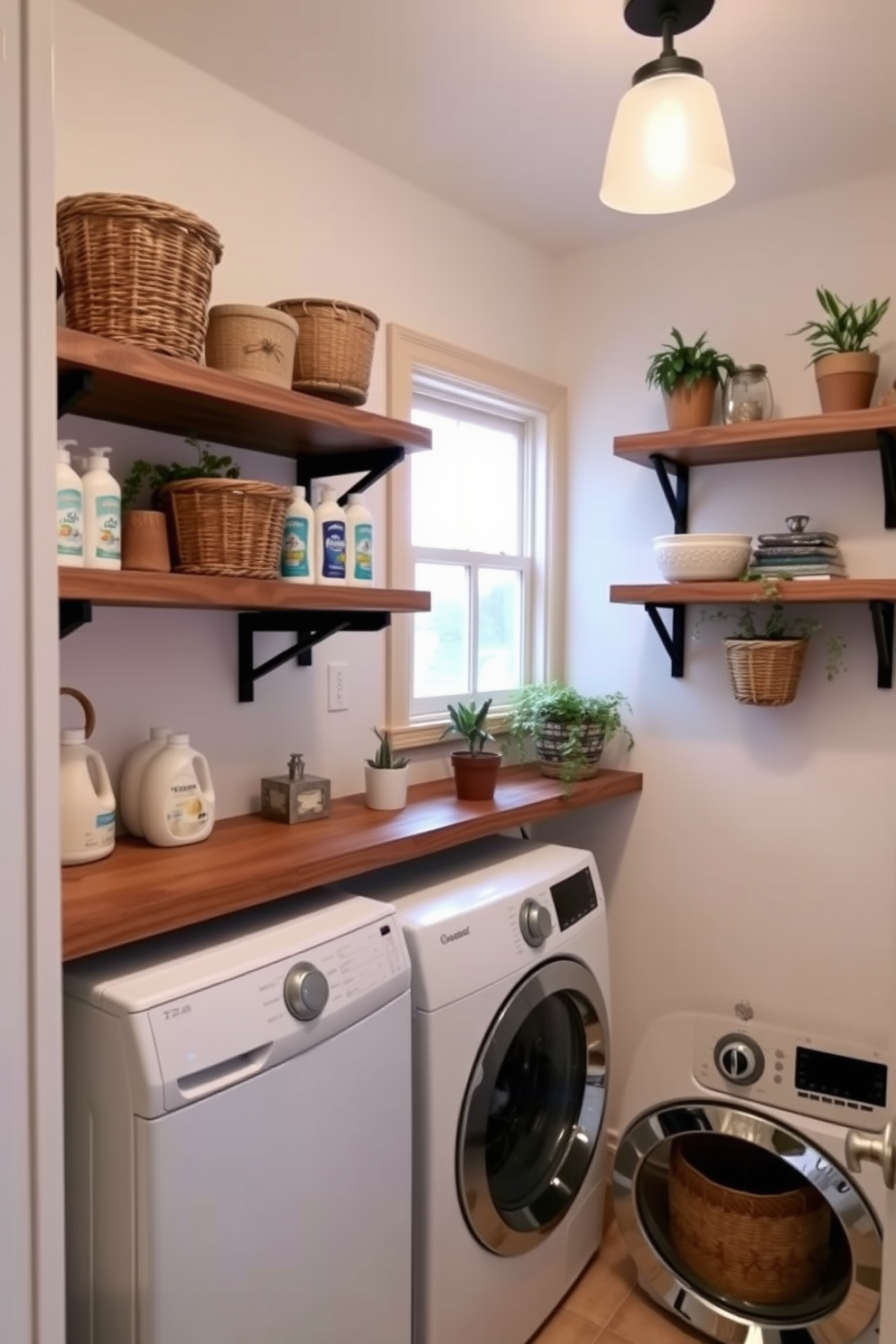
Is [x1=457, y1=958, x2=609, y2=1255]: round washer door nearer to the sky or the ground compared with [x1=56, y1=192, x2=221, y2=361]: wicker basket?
nearer to the ground

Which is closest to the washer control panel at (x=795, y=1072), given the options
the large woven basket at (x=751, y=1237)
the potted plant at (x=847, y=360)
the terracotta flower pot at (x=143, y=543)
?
the large woven basket at (x=751, y=1237)

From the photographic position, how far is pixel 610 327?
2641mm

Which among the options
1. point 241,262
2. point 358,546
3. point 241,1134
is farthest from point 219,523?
point 241,1134

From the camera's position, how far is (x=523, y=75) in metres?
1.78

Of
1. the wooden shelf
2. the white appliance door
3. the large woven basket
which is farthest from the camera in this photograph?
the large woven basket

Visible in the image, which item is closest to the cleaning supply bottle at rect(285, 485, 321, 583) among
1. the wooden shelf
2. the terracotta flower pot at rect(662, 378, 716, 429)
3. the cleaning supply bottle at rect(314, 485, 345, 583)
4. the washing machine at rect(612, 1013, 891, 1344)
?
the cleaning supply bottle at rect(314, 485, 345, 583)

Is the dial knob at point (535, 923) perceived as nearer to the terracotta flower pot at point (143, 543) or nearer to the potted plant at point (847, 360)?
the terracotta flower pot at point (143, 543)

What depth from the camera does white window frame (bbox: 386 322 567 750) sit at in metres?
2.23

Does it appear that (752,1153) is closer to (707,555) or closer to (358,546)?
(707,555)

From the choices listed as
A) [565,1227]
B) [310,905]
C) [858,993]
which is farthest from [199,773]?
[858,993]

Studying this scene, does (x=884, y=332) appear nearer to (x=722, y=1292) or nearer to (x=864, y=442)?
(x=864, y=442)

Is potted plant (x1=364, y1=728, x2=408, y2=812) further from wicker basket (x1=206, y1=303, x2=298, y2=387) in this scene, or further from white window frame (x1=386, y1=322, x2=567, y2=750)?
wicker basket (x1=206, y1=303, x2=298, y2=387)

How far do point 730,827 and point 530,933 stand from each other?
0.83m

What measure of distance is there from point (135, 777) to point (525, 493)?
1541mm
